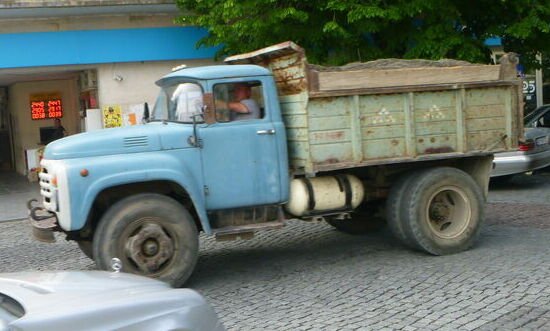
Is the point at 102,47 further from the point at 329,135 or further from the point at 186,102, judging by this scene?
the point at 329,135

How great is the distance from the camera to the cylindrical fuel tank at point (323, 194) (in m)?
7.28

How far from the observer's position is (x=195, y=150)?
6.80m

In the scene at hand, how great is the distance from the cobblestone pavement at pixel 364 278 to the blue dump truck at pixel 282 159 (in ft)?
1.69

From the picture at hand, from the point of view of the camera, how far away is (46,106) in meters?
19.8

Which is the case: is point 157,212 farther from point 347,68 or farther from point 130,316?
point 130,316

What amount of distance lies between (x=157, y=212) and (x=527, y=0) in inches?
328

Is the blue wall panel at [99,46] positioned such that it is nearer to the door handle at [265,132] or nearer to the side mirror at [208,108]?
the side mirror at [208,108]

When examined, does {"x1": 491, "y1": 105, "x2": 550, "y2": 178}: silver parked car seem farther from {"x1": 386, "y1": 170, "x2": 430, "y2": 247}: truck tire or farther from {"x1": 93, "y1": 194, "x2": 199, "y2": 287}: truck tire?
{"x1": 93, "y1": 194, "x2": 199, "y2": 287}: truck tire

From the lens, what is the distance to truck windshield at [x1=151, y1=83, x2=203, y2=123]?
7008mm

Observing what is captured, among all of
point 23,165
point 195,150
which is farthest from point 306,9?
point 23,165

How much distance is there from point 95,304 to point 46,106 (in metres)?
17.9

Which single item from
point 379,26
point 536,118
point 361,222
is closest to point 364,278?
point 361,222

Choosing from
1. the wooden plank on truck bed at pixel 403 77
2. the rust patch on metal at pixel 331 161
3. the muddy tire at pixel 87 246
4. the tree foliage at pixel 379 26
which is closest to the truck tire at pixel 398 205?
the rust patch on metal at pixel 331 161

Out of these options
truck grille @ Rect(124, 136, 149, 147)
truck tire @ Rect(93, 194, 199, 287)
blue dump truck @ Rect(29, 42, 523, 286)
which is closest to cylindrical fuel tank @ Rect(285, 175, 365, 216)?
Result: blue dump truck @ Rect(29, 42, 523, 286)
